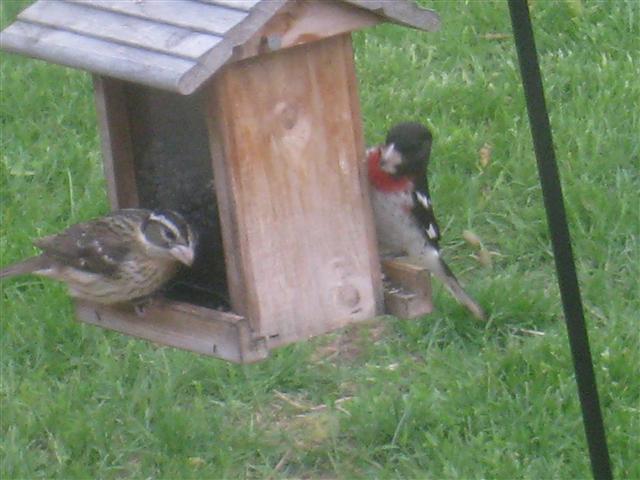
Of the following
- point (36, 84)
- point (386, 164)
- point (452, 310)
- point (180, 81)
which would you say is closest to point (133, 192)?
point (386, 164)

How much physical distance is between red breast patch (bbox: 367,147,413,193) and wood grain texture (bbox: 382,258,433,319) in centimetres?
18

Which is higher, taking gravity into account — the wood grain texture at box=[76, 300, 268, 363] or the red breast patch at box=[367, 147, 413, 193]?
the red breast patch at box=[367, 147, 413, 193]

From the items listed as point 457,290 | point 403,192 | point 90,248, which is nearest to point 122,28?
point 90,248

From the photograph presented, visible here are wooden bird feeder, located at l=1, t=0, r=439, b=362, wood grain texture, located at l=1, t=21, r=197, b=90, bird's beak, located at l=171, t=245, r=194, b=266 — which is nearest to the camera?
wood grain texture, located at l=1, t=21, r=197, b=90

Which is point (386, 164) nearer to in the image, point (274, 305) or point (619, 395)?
point (274, 305)

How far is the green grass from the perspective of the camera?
14.0 feet

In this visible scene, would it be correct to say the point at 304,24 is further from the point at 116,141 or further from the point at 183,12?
the point at 116,141

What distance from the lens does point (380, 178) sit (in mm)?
3396

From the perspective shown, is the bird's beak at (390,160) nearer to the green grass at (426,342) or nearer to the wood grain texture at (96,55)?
the wood grain texture at (96,55)

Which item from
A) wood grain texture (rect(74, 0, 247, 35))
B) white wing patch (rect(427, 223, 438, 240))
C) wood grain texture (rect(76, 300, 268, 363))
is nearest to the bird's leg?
wood grain texture (rect(76, 300, 268, 363))

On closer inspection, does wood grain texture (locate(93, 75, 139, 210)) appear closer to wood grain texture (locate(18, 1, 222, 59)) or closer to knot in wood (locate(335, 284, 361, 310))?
wood grain texture (locate(18, 1, 222, 59))

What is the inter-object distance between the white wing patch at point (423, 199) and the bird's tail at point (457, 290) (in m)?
0.37

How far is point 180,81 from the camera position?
2.76m

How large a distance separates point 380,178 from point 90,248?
0.66 metres
